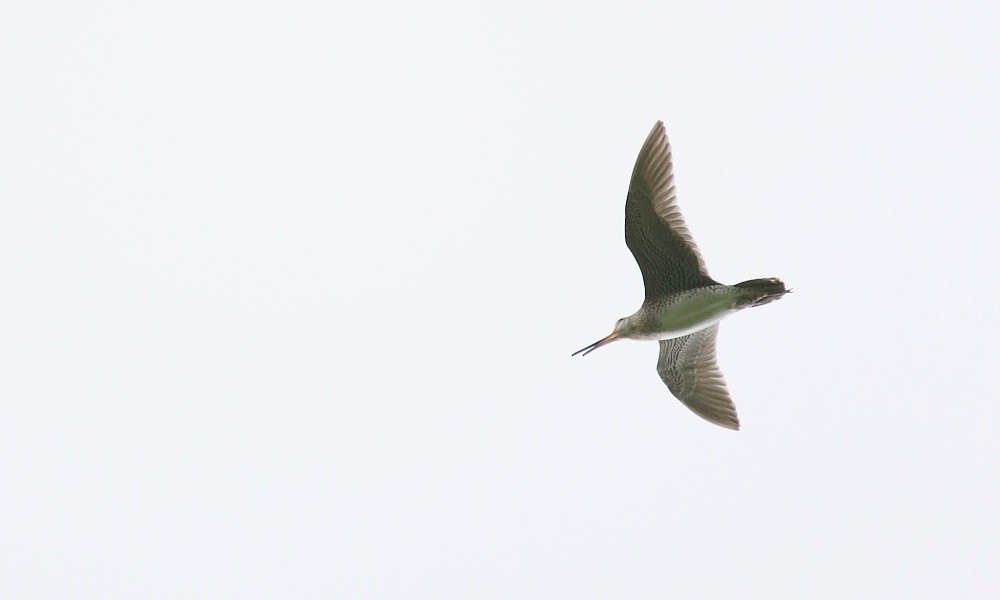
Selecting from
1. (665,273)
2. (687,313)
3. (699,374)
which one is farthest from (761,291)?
(699,374)

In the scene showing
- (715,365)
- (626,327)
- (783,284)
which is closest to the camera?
(783,284)

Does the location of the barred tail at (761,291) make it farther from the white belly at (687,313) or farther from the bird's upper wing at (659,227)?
Answer: the bird's upper wing at (659,227)

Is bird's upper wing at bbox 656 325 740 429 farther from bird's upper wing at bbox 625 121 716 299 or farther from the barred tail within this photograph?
the barred tail

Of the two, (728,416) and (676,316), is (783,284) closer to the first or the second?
(676,316)

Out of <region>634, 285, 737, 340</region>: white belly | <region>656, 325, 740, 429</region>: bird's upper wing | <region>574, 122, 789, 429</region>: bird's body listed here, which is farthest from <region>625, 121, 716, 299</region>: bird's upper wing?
<region>656, 325, 740, 429</region>: bird's upper wing

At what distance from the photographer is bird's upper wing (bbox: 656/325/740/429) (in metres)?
13.6

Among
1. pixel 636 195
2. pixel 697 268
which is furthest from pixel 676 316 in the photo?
pixel 636 195

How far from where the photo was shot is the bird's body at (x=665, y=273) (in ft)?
39.4

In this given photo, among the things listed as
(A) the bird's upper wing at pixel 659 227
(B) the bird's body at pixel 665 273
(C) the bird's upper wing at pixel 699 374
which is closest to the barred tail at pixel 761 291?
(B) the bird's body at pixel 665 273

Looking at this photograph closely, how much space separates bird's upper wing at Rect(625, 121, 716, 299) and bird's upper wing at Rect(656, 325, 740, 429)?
130cm

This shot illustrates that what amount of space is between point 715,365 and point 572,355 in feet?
6.76

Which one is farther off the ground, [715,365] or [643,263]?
[643,263]

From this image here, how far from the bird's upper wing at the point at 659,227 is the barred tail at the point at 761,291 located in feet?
1.39

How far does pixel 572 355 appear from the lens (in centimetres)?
1245
